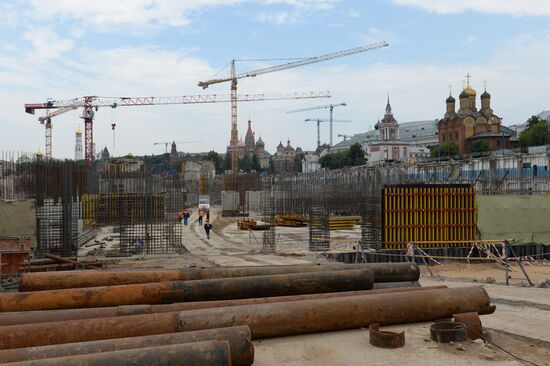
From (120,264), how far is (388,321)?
13989 mm

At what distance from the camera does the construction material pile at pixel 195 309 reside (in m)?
5.66

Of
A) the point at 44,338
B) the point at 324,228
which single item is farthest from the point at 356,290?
the point at 324,228

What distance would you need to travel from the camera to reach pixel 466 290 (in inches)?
332

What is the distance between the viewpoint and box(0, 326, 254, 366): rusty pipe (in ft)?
18.3

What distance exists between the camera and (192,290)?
824 centimetres

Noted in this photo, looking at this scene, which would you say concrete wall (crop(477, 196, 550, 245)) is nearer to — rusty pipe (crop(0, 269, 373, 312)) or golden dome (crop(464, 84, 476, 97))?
rusty pipe (crop(0, 269, 373, 312))

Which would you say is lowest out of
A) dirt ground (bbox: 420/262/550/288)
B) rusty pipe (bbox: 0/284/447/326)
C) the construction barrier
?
dirt ground (bbox: 420/262/550/288)

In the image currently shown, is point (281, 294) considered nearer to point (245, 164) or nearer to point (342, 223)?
point (342, 223)

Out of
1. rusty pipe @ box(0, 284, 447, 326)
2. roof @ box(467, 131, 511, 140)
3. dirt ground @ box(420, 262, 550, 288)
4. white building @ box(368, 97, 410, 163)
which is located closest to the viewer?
rusty pipe @ box(0, 284, 447, 326)

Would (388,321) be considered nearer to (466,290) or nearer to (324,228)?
(466,290)

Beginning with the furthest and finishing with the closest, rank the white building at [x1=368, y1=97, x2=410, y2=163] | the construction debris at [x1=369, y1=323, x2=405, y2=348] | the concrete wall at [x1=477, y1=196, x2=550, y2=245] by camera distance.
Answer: the white building at [x1=368, y1=97, x2=410, y2=163] → the concrete wall at [x1=477, y1=196, x2=550, y2=245] → the construction debris at [x1=369, y1=323, x2=405, y2=348]

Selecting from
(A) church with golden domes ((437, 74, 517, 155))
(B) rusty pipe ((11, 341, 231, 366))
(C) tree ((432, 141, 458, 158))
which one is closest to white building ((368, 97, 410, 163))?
(A) church with golden domes ((437, 74, 517, 155))

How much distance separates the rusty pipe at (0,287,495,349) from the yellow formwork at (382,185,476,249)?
36.4ft

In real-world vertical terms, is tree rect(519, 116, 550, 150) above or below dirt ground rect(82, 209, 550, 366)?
above
